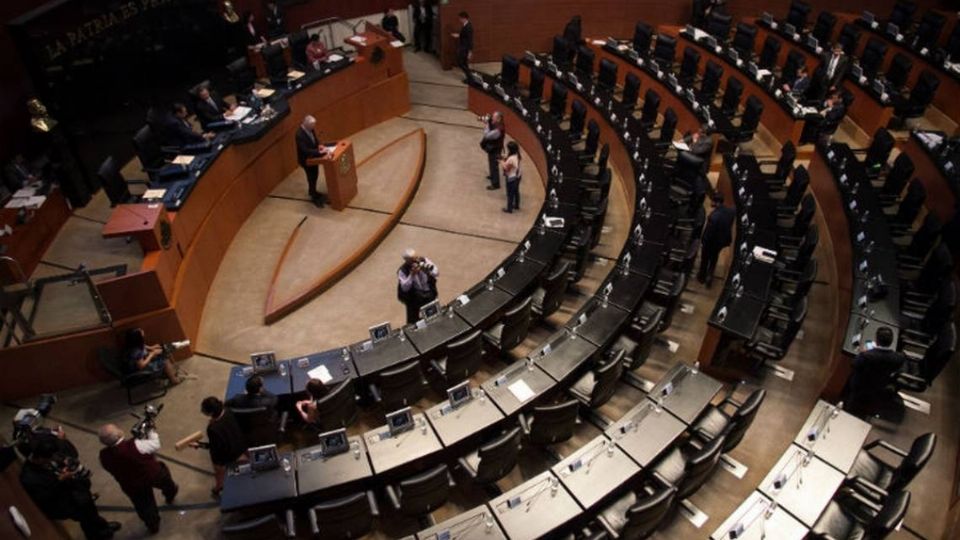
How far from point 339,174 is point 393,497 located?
6.27 m

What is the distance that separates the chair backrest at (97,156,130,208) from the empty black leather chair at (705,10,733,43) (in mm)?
13398

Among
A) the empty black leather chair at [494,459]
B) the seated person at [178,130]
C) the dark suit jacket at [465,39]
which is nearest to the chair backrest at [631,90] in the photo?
the dark suit jacket at [465,39]

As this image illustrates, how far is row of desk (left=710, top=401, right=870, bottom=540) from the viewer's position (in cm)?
538

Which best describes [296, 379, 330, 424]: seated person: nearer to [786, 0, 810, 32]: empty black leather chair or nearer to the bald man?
the bald man

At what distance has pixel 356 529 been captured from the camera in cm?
565

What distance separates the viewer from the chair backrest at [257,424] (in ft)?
19.8

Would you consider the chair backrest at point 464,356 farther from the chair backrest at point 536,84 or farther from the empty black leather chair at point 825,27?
the empty black leather chair at point 825,27

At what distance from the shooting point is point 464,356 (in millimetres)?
6996

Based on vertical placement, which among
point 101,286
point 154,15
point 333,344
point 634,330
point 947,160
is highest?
point 154,15

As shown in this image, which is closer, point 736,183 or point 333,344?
point 333,344

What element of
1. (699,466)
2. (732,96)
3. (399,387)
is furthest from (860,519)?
(732,96)

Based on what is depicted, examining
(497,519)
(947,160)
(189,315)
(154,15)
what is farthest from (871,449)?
(154,15)

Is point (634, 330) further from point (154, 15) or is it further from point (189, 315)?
point (154, 15)

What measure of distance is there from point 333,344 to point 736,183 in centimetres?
666
